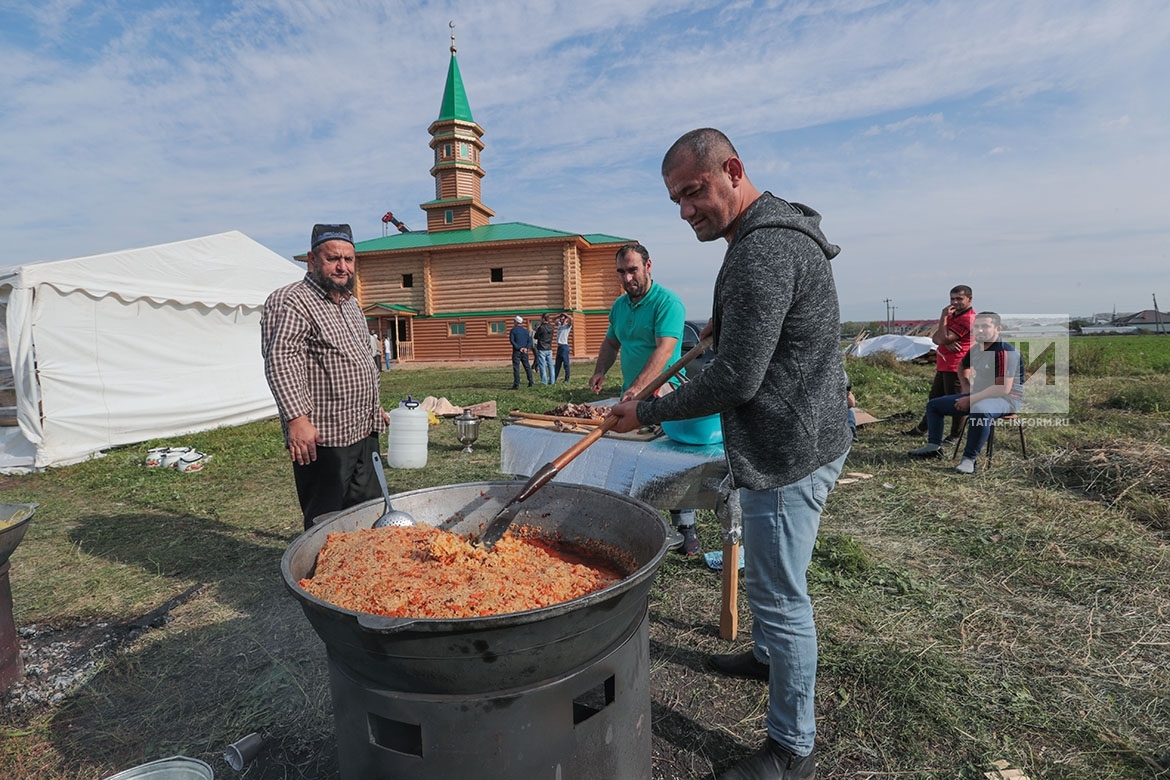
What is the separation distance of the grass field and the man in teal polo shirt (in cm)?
132

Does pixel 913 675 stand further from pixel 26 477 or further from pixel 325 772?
pixel 26 477

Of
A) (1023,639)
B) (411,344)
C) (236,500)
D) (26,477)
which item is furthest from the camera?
(411,344)

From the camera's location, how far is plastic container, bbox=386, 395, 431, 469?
7.36 metres

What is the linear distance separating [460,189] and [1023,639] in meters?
28.1

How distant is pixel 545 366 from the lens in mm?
16578

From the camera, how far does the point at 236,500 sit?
20.4ft

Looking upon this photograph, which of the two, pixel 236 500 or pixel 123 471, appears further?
pixel 123 471

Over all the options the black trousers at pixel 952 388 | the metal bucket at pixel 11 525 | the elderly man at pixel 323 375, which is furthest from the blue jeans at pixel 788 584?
the black trousers at pixel 952 388

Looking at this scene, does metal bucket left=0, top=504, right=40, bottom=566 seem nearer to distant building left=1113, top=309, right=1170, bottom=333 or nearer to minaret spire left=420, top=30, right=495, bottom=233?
minaret spire left=420, top=30, right=495, bottom=233

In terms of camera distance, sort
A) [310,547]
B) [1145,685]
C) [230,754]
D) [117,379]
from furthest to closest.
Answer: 1. [117,379]
2. [1145,685]
3. [230,754]
4. [310,547]

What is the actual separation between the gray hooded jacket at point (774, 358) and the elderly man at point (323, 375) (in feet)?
7.14

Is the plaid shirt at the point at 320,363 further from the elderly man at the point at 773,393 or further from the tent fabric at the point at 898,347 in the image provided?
the tent fabric at the point at 898,347

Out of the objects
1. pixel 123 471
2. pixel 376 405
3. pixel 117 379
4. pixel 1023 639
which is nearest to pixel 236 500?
pixel 123 471
